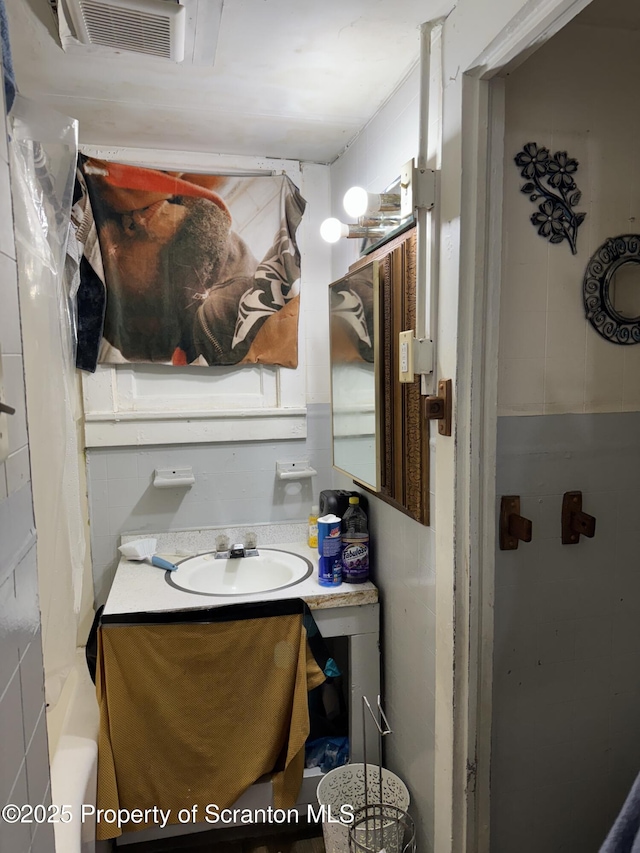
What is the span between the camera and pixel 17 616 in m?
0.73

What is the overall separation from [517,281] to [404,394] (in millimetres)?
389

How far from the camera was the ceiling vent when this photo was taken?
3.58 ft

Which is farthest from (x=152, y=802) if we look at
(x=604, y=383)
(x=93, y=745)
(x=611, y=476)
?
(x=604, y=383)

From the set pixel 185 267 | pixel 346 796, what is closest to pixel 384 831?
pixel 346 796

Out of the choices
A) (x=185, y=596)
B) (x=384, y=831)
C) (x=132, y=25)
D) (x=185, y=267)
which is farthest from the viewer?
(x=185, y=267)

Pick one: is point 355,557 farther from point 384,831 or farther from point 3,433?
point 3,433

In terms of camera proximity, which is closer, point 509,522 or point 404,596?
point 509,522

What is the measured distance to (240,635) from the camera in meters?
1.60

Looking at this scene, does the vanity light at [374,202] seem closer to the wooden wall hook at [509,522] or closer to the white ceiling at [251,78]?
the white ceiling at [251,78]

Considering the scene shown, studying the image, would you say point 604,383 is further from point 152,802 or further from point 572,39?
point 152,802

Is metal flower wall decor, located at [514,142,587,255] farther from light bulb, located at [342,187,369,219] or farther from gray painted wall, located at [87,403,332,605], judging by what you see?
gray painted wall, located at [87,403,332,605]

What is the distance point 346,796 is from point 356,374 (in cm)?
132

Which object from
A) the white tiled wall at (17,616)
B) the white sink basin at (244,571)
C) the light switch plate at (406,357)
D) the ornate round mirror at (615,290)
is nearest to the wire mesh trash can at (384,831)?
the white sink basin at (244,571)

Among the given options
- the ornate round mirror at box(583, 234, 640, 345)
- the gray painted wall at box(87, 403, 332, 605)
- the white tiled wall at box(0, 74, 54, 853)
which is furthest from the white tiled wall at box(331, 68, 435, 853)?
the white tiled wall at box(0, 74, 54, 853)
